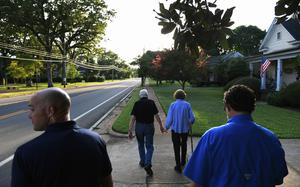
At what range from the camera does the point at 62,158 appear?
2.78 m

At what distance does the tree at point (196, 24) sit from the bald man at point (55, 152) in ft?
5.16

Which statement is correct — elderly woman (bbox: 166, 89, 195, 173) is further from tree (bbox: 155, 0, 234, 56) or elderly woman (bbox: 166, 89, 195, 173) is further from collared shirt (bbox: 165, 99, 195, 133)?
tree (bbox: 155, 0, 234, 56)

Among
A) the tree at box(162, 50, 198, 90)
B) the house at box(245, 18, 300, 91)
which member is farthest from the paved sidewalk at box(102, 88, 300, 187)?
the tree at box(162, 50, 198, 90)

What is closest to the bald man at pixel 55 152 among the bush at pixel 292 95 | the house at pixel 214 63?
the bush at pixel 292 95

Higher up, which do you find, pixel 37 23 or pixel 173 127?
pixel 37 23

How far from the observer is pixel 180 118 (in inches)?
319

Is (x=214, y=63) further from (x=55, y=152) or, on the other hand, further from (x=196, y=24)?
(x=55, y=152)

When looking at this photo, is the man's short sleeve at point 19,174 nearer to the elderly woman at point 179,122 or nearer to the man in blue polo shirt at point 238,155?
the man in blue polo shirt at point 238,155

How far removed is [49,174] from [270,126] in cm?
1297

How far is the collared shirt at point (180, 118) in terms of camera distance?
26.6 feet

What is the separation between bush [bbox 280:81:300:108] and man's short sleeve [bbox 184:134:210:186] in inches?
813

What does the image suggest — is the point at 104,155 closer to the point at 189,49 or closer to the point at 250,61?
the point at 189,49

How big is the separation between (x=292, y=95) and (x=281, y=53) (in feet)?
22.0

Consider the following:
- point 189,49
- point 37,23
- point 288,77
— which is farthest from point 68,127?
point 37,23
